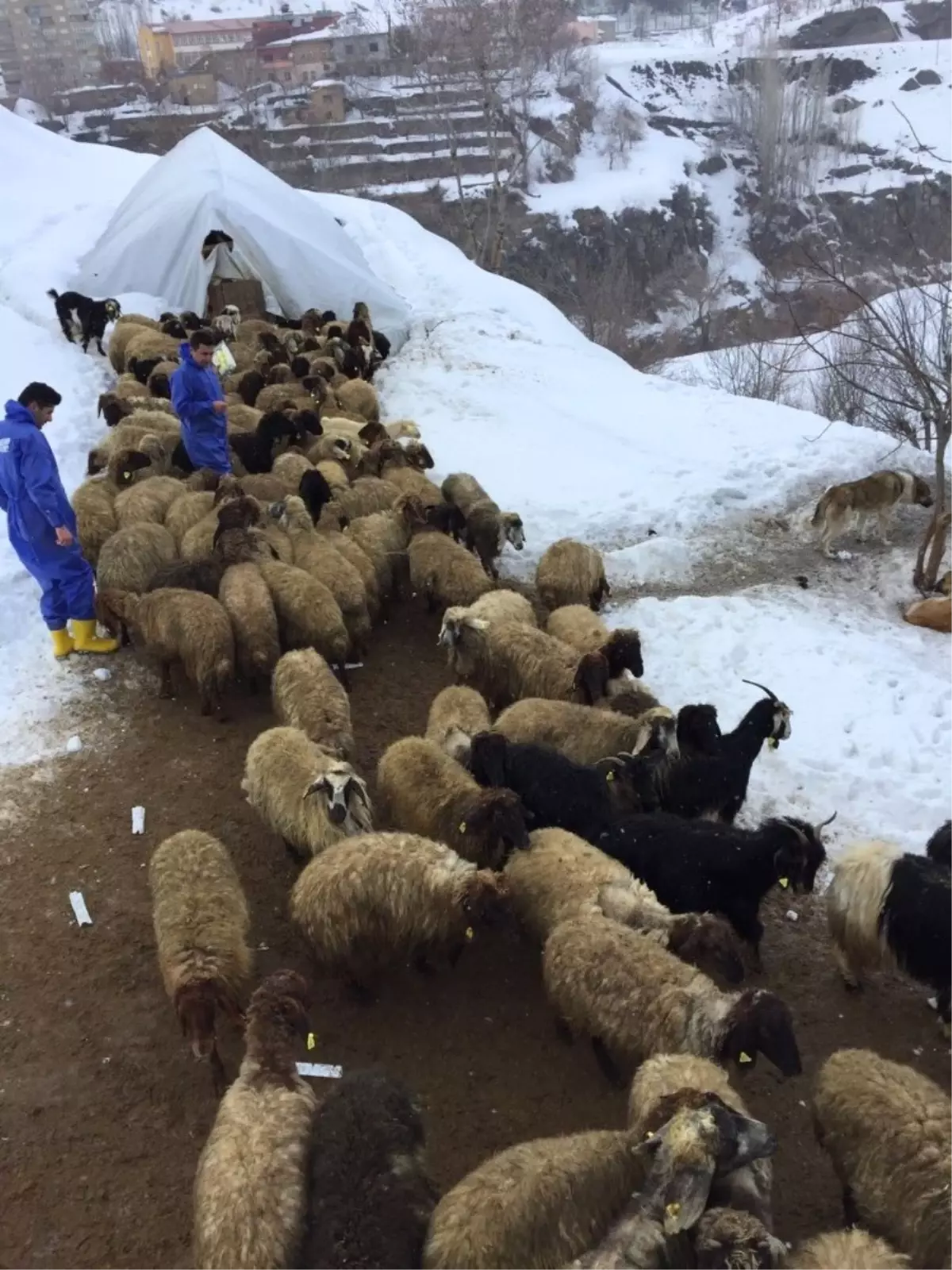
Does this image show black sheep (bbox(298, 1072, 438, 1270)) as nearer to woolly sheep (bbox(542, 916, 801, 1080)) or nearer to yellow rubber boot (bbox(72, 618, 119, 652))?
woolly sheep (bbox(542, 916, 801, 1080))

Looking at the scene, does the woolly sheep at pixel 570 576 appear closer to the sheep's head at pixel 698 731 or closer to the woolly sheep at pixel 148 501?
the sheep's head at pixel 698 731

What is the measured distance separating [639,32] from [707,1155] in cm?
10887

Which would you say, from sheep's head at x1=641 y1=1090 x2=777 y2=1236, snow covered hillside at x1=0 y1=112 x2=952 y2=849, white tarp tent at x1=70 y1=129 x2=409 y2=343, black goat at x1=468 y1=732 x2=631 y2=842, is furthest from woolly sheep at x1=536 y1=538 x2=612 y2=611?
white tarp tent at x1=70 y1=129 x2=409 y2=343

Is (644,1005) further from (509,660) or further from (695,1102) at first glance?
(509,660)

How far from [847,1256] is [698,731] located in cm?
366

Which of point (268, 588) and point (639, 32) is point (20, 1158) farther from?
point (639, 32)

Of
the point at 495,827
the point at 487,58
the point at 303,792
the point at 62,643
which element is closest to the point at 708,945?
the point at 495,827

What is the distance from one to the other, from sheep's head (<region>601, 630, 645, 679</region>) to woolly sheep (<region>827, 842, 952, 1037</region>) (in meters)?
2.47

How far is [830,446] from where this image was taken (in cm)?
1327

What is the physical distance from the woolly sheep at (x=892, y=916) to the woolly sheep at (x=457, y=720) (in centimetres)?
257

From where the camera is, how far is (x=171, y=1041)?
507cm

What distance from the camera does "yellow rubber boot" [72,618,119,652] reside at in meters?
8.35

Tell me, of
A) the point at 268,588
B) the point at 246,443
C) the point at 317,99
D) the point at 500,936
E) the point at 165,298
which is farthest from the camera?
the point at 317,99

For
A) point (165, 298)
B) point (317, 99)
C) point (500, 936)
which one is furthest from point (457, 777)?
point (317, 99)
